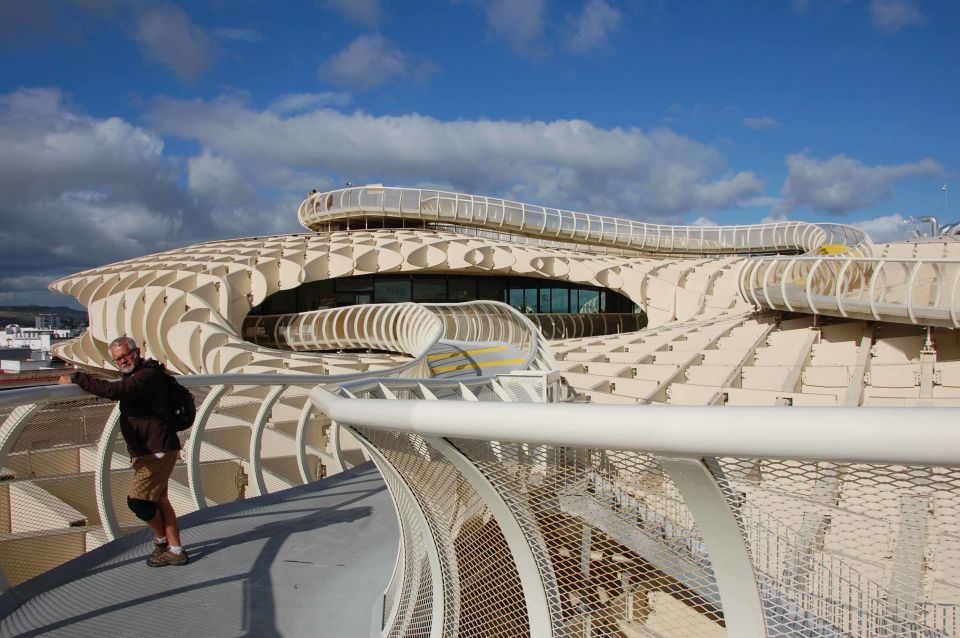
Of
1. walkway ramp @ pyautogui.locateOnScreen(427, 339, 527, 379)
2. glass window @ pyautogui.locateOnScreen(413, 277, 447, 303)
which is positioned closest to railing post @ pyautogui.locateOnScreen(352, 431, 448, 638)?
walkway ramp @ pyautogui.locateOnScreen(427, 339, 527, 379)

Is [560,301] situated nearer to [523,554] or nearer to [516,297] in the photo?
[516,297]

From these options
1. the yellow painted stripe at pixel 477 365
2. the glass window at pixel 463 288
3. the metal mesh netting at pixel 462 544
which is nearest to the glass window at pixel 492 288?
the glass window at pixel 463 288

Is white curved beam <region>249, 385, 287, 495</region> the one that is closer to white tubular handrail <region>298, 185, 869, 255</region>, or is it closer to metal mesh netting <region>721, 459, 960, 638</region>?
metal mesh netting <region>721, 459, 960, 638</region>

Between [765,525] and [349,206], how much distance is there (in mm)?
29764

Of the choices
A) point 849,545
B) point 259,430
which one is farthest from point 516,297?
point 849,545

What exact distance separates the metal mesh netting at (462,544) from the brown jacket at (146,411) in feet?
6.40

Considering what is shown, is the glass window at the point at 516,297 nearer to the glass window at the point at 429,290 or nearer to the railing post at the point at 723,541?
the glass window at the point at 429,290

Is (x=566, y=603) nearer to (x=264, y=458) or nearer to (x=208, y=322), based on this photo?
(x=264, y=458)

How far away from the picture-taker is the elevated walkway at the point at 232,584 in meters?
3.28

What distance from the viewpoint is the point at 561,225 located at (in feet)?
98.0

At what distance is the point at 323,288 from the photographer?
1073 inches

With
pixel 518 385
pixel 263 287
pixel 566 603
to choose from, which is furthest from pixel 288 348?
pixel 566 603

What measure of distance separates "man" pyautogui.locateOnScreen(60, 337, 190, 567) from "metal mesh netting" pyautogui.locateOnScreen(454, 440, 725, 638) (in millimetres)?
2539

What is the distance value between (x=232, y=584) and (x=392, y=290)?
24486 mm
